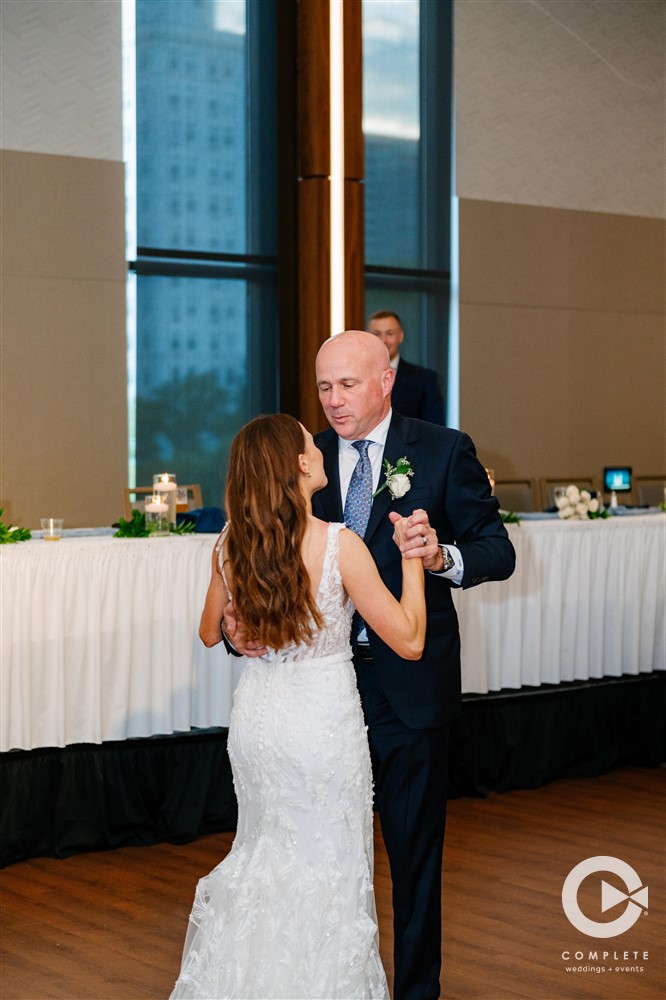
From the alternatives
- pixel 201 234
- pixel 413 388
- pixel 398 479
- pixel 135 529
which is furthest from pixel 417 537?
pixel 201 234

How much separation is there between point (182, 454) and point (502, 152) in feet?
12.6

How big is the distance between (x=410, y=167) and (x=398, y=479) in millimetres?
7678

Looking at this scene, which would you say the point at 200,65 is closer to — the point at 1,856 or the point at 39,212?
the point at 39,212

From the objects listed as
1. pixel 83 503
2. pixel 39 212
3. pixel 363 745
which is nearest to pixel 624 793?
pixel 363 745

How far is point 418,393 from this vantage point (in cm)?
599

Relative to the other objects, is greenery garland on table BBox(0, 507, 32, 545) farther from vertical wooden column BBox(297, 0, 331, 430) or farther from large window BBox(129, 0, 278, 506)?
large window BBox(129, 0, 278, 506)

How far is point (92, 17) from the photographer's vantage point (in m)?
8.24

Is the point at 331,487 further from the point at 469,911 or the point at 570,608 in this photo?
the point at 570,608

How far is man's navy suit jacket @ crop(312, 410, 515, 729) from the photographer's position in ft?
8.73

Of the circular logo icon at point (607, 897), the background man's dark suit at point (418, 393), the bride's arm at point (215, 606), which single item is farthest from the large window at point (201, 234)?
the bride's arm at point (215, 606)

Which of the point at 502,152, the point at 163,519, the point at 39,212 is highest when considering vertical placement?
the point at 502,152

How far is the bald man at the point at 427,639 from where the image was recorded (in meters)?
2.66

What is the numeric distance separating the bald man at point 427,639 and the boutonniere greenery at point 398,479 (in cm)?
2

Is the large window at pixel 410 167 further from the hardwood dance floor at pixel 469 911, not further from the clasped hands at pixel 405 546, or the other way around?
the clasped hands at pixel 405 546
